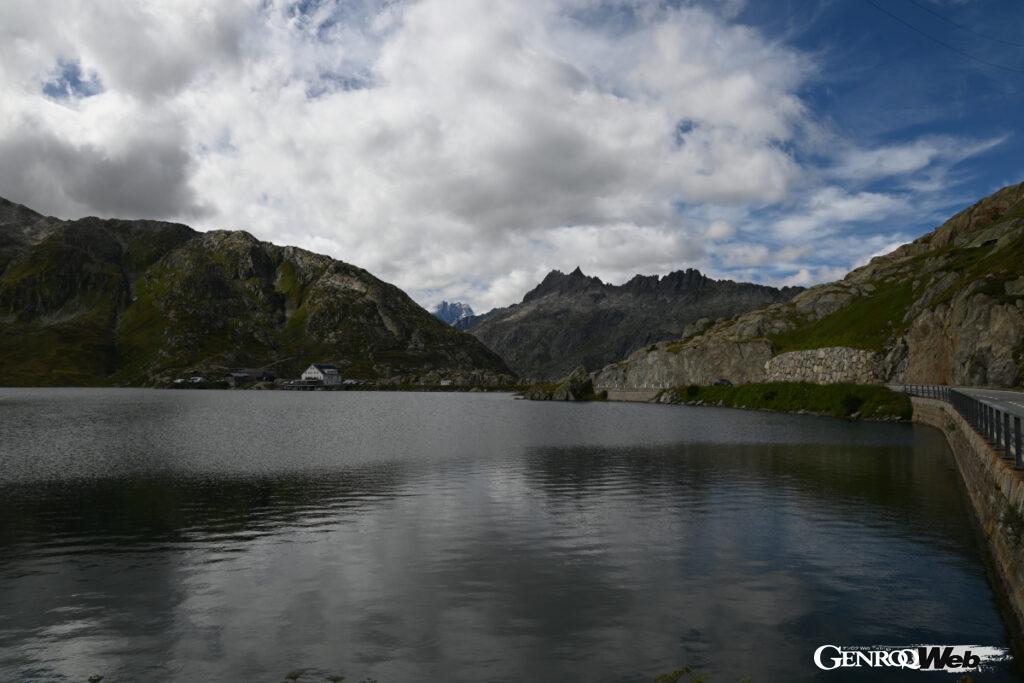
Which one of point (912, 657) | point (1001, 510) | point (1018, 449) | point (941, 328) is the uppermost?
point (941, 328)

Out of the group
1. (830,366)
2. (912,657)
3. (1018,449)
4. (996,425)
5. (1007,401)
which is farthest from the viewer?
(830,366)

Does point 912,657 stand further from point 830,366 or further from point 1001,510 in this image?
point 830,366

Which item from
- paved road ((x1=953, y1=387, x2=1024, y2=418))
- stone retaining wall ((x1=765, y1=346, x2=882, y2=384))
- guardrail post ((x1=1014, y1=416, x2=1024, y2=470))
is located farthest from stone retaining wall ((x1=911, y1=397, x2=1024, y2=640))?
stone retaining wall ((x1=765, y1=346, x2=882, y2=384))

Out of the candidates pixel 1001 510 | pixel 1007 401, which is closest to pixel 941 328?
pixel 1007 401

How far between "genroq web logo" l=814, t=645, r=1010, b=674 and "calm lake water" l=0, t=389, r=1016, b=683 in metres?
0.53

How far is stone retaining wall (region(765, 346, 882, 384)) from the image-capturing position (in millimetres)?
161375

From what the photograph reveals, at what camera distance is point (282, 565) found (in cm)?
2645

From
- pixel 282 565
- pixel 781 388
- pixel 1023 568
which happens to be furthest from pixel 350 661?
pixel 781 388

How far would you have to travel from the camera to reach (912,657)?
18172mm

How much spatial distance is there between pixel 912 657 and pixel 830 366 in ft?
566

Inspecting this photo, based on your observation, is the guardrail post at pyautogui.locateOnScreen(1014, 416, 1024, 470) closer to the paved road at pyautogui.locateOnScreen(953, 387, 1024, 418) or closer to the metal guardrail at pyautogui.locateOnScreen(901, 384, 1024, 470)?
the metal guardrail at pyautogui.locateOnScreen(901, 384, 1024, 470)

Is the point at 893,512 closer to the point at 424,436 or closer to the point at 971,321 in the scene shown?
the point at 424,436

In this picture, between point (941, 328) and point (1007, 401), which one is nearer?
point (1007, 401)

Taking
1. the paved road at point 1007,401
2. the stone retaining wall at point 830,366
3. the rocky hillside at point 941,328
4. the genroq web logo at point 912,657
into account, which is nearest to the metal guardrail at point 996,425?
the paved road at point 1007,401
